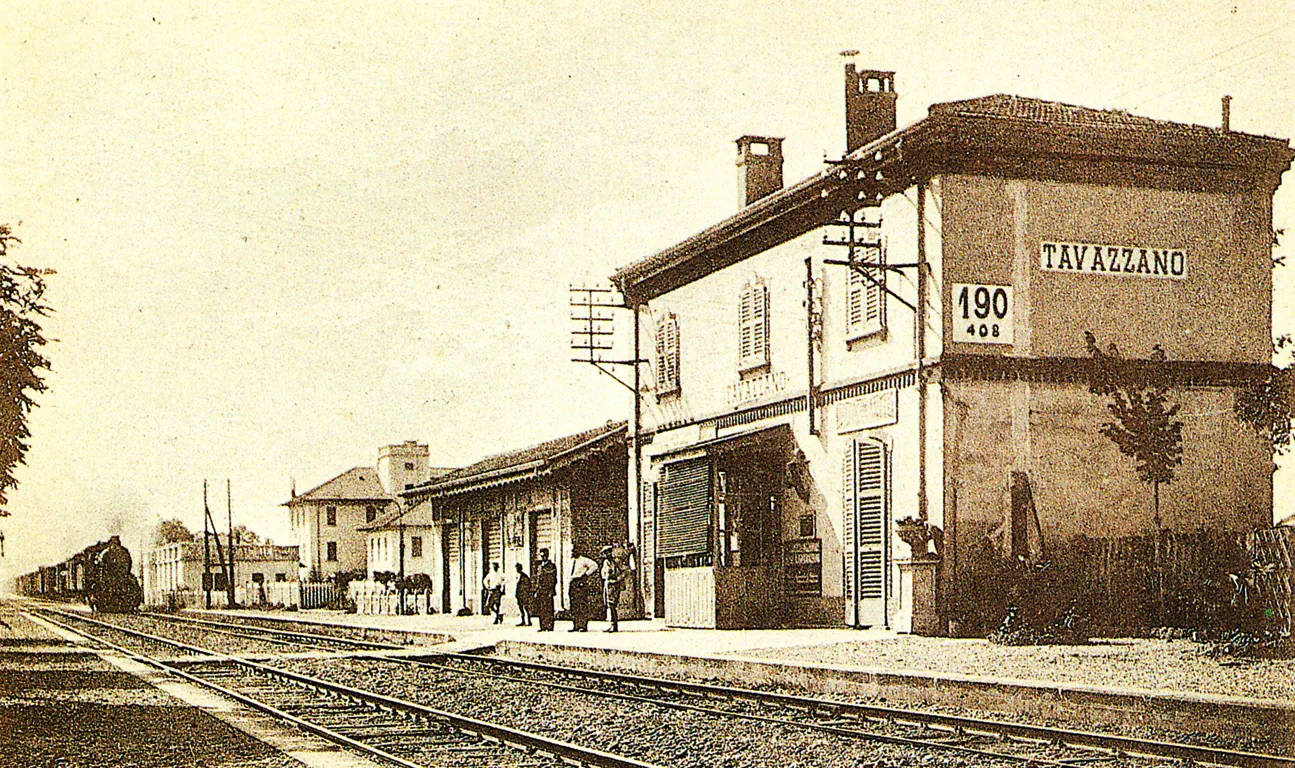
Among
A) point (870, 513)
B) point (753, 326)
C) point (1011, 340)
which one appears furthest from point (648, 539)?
point (1011, 340)

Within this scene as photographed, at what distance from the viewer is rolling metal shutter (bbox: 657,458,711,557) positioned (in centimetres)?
2492

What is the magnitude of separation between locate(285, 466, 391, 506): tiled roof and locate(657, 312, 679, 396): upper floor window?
62.8 m

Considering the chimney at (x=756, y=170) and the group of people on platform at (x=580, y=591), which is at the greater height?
the chimney at (x=756, y=170)

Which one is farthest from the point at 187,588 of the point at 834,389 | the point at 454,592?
the point at 834,389

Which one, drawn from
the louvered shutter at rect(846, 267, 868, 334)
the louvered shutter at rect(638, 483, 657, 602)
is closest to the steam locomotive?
the louvered shutter at rect(638, 483, 657, 602)

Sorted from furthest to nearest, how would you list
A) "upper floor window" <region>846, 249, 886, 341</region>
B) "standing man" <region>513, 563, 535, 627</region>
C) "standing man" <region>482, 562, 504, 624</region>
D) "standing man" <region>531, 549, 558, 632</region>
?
"standing man" <region>482, 562, 504, 624</region> → "standing man" <region>513, 563, 535, 627</region> → "standing man" <region>531, 549, 558, 632</region> → "upper floor window" <region>846, 249, 886, 341</region>

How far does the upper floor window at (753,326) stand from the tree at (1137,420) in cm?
605

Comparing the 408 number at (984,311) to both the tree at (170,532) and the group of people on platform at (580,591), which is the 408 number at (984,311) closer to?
the group of people on platform at (580,591)

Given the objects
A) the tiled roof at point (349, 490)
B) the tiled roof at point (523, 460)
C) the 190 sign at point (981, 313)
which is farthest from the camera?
the tiled roof at point (349, 490)

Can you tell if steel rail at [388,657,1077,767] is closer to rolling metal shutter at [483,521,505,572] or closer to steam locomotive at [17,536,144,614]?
rolling metal shutter at [483,521,505,572]

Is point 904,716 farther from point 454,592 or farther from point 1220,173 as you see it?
point 454,592

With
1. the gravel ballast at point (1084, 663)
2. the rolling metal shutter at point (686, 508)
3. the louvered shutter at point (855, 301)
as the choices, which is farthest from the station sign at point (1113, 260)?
the rolling metal shutter at point (686, 508)

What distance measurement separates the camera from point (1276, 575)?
1582cm

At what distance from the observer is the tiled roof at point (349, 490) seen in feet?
294
